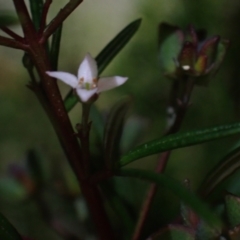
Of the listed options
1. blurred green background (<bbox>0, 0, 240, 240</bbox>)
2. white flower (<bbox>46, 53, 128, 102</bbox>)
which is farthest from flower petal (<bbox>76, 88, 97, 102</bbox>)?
blurred green background (<bbox>0, 0, 240, 240</bbox>)

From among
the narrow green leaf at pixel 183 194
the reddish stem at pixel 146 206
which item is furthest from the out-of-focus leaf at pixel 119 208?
the narrow green leaf at pixel 183 194

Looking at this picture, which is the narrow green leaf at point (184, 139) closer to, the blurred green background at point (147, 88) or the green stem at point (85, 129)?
the green stem at point (85, 129)

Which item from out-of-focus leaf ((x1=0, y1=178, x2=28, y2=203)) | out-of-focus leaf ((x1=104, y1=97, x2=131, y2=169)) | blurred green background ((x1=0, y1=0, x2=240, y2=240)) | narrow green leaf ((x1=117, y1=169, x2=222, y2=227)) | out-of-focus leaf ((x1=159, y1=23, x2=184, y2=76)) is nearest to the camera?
narrow green leaf ((x1=117, y1=169, x2=222, y2=227))

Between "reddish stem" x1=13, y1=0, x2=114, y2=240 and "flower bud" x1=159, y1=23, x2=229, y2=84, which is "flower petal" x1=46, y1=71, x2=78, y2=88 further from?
"flower bud" x1=159, y1=23, x2=229, y2=84

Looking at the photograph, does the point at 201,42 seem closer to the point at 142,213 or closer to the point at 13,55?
the point at 142,213

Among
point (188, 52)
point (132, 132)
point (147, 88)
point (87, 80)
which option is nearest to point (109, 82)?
point (87, 80)

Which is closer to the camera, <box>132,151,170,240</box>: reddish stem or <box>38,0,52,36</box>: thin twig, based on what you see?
<box>38,0,52,36</box>: thin twig
